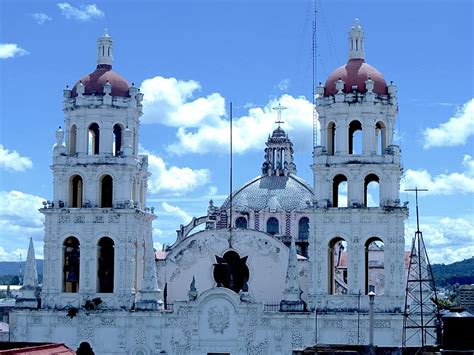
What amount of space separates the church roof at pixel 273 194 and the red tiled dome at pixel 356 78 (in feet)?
69.5

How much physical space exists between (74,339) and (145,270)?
562 centimetres

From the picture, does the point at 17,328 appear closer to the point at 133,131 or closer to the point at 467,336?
the point at 133,131

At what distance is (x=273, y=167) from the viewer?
82.5 metres

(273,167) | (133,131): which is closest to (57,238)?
(133,131)

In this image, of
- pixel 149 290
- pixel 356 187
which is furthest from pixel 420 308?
pixel 149 290

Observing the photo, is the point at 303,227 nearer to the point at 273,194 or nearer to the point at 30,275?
the point at 273,194

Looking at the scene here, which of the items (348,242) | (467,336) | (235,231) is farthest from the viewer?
(235,231)

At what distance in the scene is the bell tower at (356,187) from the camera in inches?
2167

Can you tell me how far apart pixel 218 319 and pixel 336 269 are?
2031 cm

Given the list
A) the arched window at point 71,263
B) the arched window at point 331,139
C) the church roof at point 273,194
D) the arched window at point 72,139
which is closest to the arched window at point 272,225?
the church roof at point 273,194

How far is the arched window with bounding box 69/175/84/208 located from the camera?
59.0 metres

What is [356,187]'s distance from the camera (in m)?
55.8

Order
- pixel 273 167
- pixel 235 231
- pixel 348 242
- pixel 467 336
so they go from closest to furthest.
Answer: pixel 467 336, pixel 348 242, pixel 235 231, pixel 273 167

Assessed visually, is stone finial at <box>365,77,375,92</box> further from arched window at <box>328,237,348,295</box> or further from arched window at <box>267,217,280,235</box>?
arched window at <box>267,217,280,235</box>
